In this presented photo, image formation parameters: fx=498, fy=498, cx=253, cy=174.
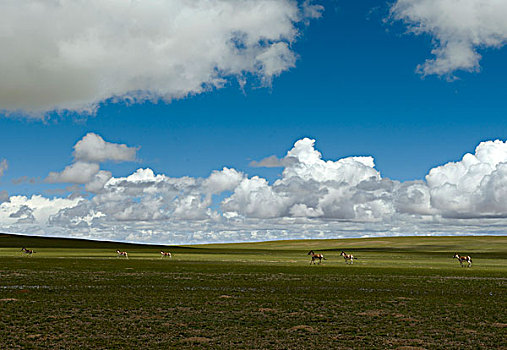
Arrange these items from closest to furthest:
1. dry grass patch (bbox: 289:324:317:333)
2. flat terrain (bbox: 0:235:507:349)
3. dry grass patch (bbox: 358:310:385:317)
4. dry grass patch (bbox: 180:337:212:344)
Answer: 1. dry grass patch (bbox: 180:337:212:344)
2. flat terrain (bbox: 0:235:507:349)
3. dry grass patch (bbox: 289:324:317:333)
4. dry grass patch (bbox: 358:310:385:317)

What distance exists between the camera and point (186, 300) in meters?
30.6

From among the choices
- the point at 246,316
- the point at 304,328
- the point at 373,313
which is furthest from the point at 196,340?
the point at 373,313

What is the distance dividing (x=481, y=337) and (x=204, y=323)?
11.9 meters

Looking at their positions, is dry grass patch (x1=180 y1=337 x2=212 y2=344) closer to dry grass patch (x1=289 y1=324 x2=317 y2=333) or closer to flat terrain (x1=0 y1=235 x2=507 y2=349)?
flat terrain (x1=0 y1=235 x2=507 y2=349)

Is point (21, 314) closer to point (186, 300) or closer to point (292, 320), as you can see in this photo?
point (186, 300)

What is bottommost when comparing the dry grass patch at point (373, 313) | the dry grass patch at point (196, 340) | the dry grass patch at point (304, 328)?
the dry grass patch at point (373, 313)

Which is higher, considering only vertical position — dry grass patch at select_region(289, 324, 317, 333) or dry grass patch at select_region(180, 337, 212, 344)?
dry grass patch at select_region(180, 337, 212, 344)

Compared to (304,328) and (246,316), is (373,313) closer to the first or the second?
(304,328)

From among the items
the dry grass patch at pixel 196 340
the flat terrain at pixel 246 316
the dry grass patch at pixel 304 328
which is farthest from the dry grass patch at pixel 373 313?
the dry grass patch at pixel 196 340

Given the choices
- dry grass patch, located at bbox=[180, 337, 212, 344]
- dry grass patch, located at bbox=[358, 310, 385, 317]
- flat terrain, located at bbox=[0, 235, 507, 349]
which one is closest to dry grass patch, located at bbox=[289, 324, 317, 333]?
flat terrain, located at bbox=[0, 235, 507, 349]

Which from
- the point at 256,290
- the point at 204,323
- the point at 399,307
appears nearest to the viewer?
the point at 204,323

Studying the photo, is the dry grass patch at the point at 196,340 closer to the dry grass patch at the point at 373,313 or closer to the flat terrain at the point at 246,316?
the flat terrain at the point at 246,316

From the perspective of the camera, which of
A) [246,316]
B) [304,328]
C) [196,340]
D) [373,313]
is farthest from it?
[373,313]

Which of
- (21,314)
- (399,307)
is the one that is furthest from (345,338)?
(21,314)
